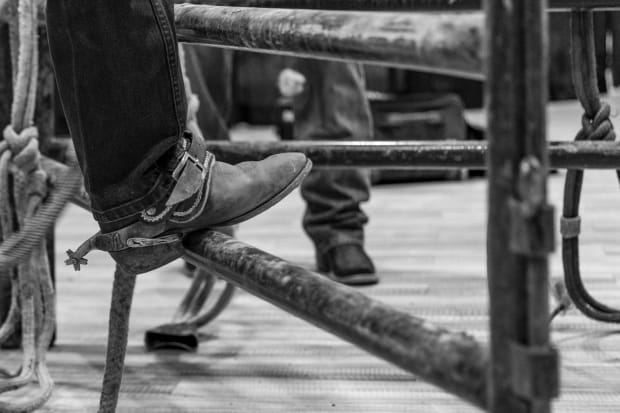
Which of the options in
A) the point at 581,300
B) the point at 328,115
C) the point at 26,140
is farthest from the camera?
the point at 328,115

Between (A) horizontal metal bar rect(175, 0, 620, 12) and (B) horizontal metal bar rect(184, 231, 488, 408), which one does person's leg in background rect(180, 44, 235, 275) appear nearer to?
(A) horizontal metal bar rect(175, 0, 620, 12)

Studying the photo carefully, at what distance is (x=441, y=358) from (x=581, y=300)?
0.88 m

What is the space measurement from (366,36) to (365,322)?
0.19m

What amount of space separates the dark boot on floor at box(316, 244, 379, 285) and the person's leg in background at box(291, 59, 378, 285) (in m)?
0.03

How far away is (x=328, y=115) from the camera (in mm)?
2008

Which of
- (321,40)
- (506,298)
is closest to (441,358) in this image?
(506,298)

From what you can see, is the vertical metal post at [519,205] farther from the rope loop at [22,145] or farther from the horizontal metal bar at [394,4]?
the rope loop at [22,145]

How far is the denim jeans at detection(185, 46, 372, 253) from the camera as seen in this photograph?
77.6 inches

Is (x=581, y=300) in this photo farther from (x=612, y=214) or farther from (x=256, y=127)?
(x=256, y=127)

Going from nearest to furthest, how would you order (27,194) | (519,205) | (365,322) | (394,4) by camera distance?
(519,205) → (365,322) → (394,4) → (27,194)

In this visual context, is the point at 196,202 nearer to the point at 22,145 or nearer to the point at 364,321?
the point at 364,321

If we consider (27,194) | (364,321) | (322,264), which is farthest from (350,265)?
(364,321)

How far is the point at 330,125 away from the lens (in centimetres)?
201

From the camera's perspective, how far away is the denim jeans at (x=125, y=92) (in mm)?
866
